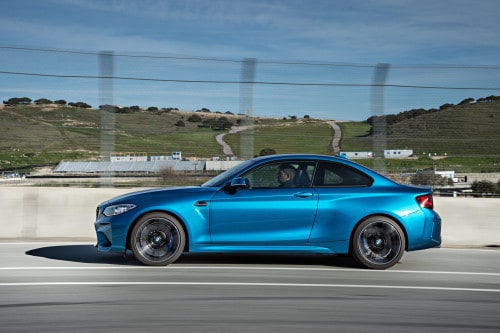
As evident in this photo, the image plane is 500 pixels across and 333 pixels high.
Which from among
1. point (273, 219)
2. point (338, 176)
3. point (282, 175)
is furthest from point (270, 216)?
point (338, 176)

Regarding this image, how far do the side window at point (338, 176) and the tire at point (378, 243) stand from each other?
1.69 feet

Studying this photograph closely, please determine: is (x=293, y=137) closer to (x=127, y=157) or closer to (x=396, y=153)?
(x=396, y=153)

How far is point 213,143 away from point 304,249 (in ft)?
13.9

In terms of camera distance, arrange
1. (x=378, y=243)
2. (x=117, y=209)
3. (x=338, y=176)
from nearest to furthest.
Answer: (x=117, y=209) < (x=378, y=243) < (x=338, y=176)

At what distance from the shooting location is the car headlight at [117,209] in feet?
32.3

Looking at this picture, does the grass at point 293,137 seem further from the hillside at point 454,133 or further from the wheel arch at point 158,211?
the wheel arch at point 158,211

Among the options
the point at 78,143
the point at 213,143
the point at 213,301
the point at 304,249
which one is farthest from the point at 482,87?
the point at 213,301

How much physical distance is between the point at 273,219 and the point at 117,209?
185 cm

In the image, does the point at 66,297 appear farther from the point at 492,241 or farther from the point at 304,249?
the point at 492,241

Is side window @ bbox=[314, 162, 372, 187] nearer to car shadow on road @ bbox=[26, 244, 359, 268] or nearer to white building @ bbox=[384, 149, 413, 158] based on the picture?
car shadow on road @ bbox=[26, 244, 359, 268]

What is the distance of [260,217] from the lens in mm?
9844

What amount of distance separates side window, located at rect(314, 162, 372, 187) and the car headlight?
7.42ft

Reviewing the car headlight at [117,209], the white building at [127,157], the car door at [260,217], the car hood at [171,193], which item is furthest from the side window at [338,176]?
the white building at [127,157]

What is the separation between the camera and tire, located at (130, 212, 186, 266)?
9758mm
